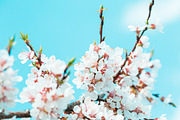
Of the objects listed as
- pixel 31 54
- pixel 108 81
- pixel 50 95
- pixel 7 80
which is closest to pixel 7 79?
pixel 7 80

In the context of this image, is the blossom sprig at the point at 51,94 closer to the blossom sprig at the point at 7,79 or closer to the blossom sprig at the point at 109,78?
the blossom sprig at the point at 7,79

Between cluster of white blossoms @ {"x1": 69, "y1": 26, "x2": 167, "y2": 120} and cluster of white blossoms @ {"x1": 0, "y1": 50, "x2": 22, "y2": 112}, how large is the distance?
872mm

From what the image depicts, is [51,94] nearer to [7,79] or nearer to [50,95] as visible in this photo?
[50,95]

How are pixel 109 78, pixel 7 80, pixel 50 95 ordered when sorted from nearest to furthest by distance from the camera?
pixel 7 80 < pixel 50 95 < pixel 109 78

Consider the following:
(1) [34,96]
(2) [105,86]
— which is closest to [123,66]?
(2) [105,86]

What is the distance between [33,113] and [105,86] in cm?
106

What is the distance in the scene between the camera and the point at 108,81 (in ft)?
9.62

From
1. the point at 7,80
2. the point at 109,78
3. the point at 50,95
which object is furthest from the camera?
the point at 109,78

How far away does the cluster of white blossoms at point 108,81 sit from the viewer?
275 centimetres

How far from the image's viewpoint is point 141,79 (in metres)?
4.13

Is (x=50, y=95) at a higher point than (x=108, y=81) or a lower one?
lower

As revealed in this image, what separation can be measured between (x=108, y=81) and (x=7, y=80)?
1.36 metres

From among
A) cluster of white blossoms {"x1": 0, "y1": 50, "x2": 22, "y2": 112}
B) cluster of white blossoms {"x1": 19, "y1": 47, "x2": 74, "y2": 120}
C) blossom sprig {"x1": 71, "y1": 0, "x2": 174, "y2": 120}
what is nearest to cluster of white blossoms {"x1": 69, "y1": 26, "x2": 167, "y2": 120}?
blossom sprig {"x1": 71, "y1": 0, "x2": 174, "y2": 120}

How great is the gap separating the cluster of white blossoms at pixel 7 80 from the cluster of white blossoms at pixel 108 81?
0.87 meters
